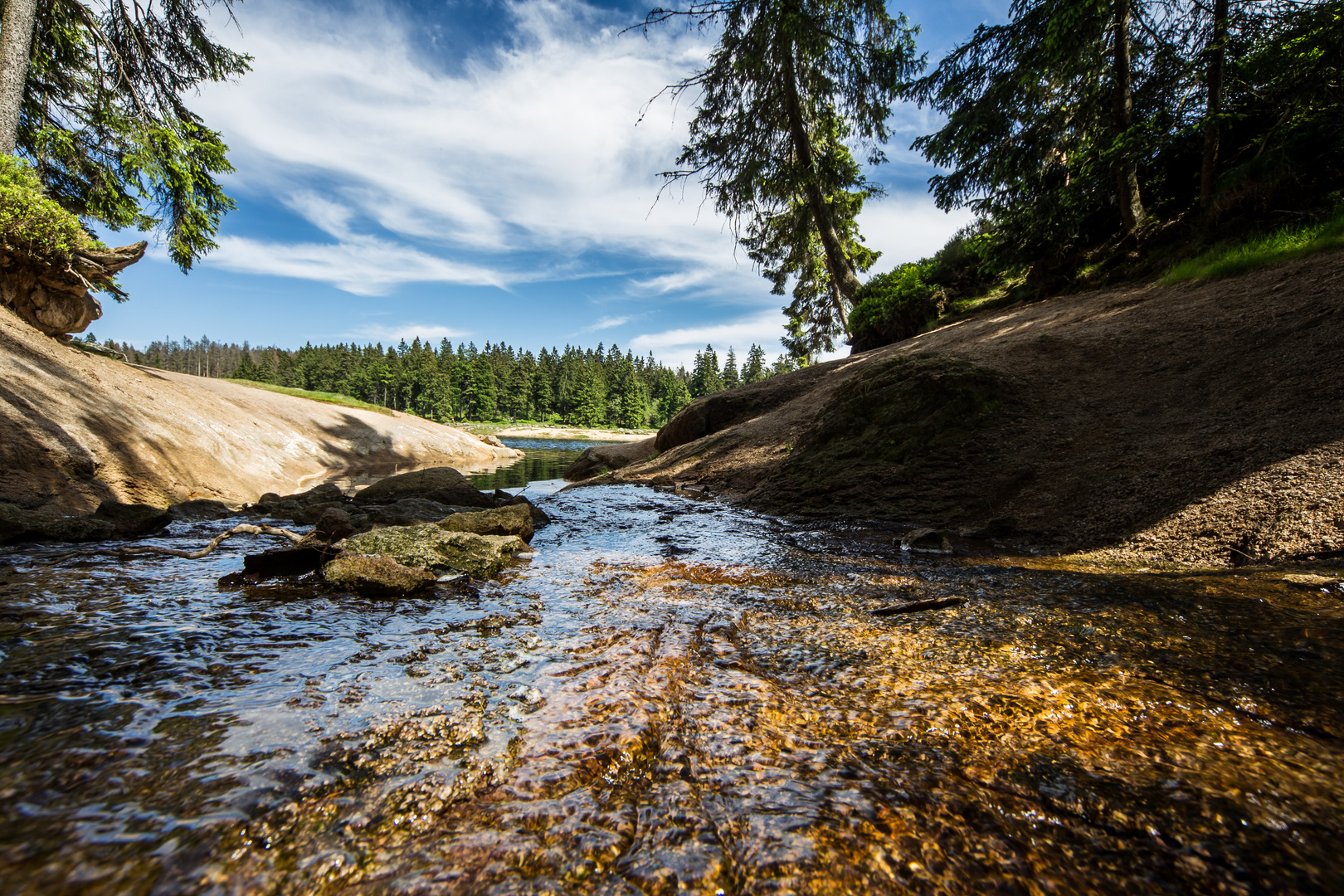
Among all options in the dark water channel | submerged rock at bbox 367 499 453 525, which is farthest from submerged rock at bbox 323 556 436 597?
submerged rock at bbox 367 499 453 525

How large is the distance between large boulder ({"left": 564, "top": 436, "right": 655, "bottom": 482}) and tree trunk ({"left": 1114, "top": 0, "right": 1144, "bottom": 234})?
1253 cm

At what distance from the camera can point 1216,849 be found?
4.63 ft

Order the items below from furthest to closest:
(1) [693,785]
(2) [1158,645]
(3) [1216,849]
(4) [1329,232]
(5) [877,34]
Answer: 1. (5) [877,34]
2. (4) [1329,232]
3. (2) [1158,645]
4. (1) [693,785]
5. (3) [1216,849]

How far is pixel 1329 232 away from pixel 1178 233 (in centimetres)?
304

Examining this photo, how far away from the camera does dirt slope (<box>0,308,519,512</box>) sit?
7.09 m

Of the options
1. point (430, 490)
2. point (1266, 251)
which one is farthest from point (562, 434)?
point (1266, 251)

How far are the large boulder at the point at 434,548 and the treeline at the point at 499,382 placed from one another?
74202 millimetres

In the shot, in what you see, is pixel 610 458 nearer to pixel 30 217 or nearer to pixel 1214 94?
pixel 30 217

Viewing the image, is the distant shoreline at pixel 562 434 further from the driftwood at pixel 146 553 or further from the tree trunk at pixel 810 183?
the driftwood at pixel 146 553

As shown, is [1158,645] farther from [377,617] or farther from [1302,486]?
[377,617]

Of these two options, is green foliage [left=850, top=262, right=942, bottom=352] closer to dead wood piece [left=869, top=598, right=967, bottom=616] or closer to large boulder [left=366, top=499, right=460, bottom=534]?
dead wood piece [left=869, top=598, right=967, bottom=616]

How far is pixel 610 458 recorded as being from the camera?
55.9 ft

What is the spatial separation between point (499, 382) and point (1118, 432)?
95.1 m

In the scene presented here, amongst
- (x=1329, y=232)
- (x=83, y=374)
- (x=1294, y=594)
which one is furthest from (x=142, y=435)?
(x=1329, y=232)
